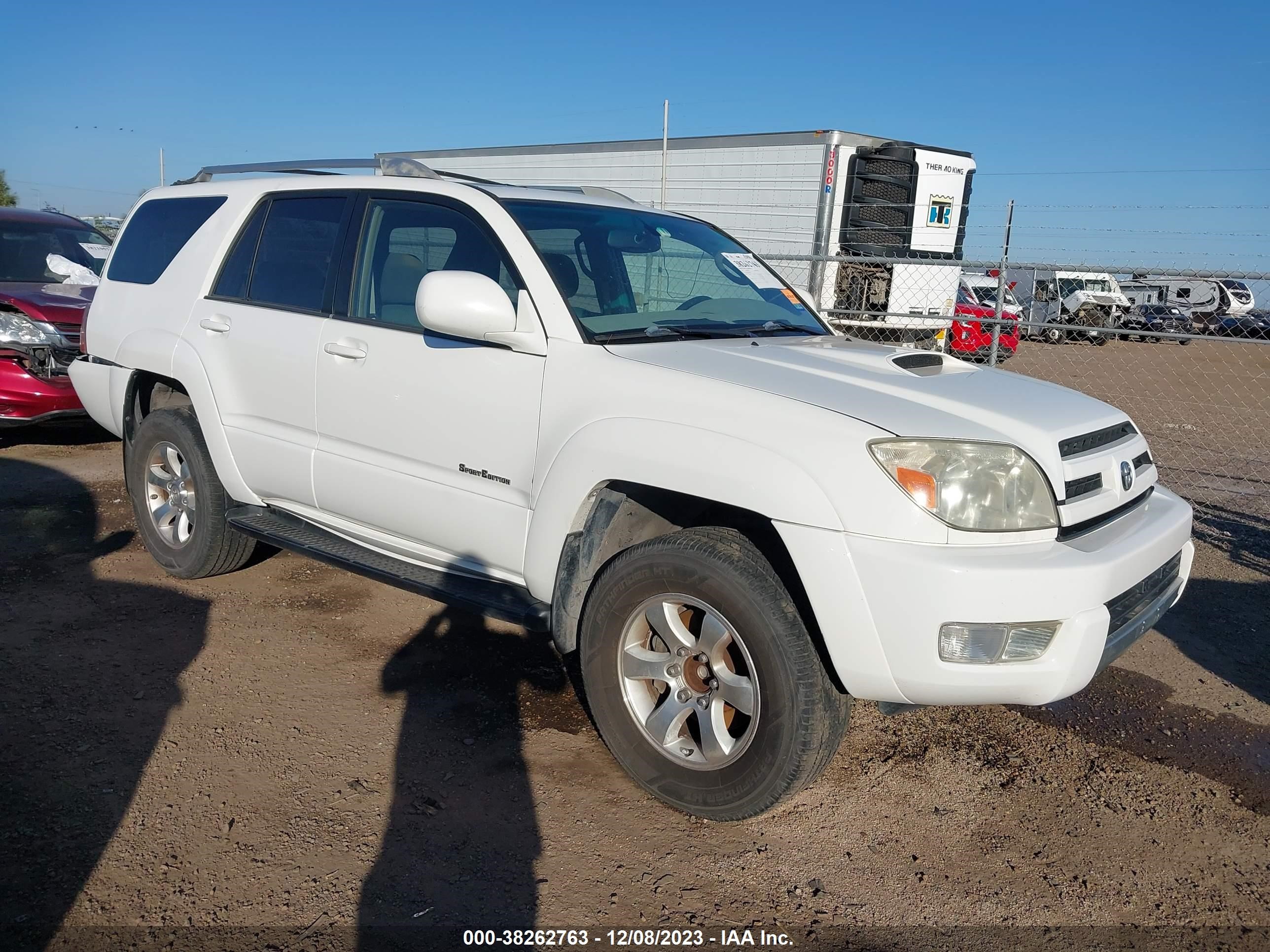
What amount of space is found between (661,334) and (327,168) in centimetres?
214

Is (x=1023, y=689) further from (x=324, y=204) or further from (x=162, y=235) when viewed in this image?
(x=162, y=235)

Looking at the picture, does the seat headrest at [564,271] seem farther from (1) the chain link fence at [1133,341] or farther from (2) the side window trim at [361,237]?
(1) the chain link fence at [1133,341]

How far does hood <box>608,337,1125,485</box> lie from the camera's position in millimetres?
2814

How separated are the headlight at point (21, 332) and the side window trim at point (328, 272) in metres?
3.55

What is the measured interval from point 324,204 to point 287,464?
112cm

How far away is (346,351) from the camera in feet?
12.7

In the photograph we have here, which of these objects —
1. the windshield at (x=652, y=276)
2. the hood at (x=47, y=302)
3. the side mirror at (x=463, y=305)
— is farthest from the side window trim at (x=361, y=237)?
the hood at (x=47, y=302)

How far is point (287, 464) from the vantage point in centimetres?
422

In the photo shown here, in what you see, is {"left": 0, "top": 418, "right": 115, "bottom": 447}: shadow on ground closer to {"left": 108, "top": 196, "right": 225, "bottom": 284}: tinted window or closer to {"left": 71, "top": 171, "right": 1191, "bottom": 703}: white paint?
{"left": 108, "top": 196, "right": 225, "bottom": 284}: tinted window

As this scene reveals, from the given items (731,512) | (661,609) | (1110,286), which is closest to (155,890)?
(661,609)

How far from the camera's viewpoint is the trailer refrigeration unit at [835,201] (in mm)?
12969

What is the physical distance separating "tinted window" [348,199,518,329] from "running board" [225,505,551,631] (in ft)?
3.06

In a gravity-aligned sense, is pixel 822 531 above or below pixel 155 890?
above

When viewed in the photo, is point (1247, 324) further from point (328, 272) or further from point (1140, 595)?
point (328, 272)
